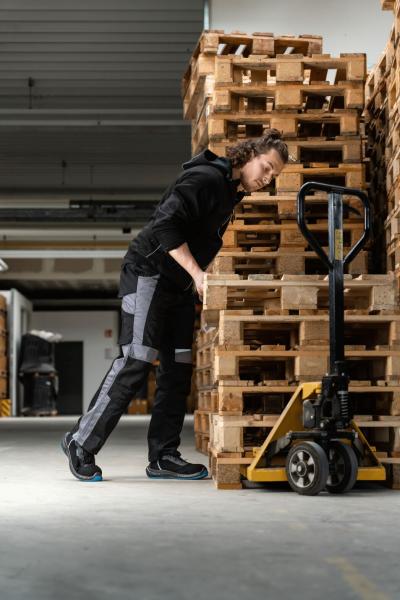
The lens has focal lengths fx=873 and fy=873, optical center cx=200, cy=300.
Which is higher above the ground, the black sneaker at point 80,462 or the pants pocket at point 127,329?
the pants pocket at point 127,329

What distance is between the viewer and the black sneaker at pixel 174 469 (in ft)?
16.9

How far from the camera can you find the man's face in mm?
4656

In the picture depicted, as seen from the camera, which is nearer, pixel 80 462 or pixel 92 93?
pixel 80 462

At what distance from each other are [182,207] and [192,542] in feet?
6.69

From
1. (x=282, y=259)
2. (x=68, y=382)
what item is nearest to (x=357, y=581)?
(x=282, y=259)

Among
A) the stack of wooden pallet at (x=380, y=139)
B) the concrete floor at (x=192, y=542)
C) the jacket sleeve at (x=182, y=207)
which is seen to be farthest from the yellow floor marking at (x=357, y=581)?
the stack of wooden pallet at (x=380, y=139)

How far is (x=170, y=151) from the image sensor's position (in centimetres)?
1656

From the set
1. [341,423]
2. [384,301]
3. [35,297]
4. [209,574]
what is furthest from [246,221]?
[35,297]

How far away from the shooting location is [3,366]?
71.4 feet

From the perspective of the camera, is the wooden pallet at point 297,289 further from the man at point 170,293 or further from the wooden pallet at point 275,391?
the wooden pallet at point 275,391

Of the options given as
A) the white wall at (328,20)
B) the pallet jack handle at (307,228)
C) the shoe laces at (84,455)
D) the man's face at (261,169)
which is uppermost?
the white wall at (328,20)

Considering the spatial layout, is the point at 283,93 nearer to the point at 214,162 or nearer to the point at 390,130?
the point at 390,130

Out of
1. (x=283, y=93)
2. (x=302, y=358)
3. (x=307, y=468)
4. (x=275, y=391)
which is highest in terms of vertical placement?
(x=283, y=93)

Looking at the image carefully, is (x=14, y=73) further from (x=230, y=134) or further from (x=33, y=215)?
(x=230, y=134)
